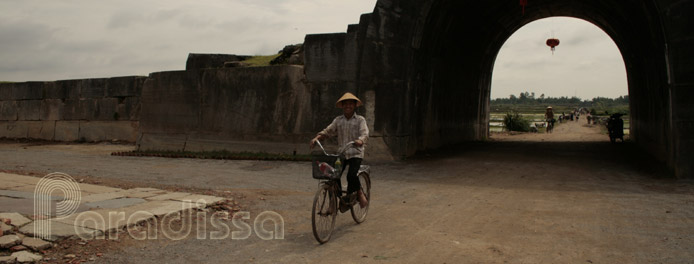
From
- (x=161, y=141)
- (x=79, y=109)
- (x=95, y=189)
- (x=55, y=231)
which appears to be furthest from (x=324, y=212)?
(x=79, y=109)

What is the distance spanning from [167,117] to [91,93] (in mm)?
6711

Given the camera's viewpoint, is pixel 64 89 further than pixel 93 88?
Yes

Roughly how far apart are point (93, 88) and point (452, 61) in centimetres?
1333

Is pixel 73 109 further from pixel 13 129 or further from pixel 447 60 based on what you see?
pixel 447 60

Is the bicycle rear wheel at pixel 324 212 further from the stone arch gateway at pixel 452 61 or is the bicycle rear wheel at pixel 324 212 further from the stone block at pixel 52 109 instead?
the stone block at pixel 52 109

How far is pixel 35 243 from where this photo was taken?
452cm

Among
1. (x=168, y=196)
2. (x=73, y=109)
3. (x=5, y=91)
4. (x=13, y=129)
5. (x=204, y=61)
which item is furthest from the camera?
(x=5, y=91)

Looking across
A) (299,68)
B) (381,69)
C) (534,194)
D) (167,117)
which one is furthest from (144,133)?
(534,194)

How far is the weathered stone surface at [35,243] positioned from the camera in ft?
14.6

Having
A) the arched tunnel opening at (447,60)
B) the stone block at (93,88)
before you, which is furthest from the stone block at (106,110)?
the arched tunnel opening at (447,60)

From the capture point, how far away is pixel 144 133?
1503cm

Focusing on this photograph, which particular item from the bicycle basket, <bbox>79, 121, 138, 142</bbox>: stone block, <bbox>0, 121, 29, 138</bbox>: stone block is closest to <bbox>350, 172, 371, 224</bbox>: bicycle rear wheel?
the bicycle basket

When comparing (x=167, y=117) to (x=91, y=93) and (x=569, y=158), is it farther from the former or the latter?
(x=569, y=158)

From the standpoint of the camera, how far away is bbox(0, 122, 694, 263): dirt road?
459 cm
